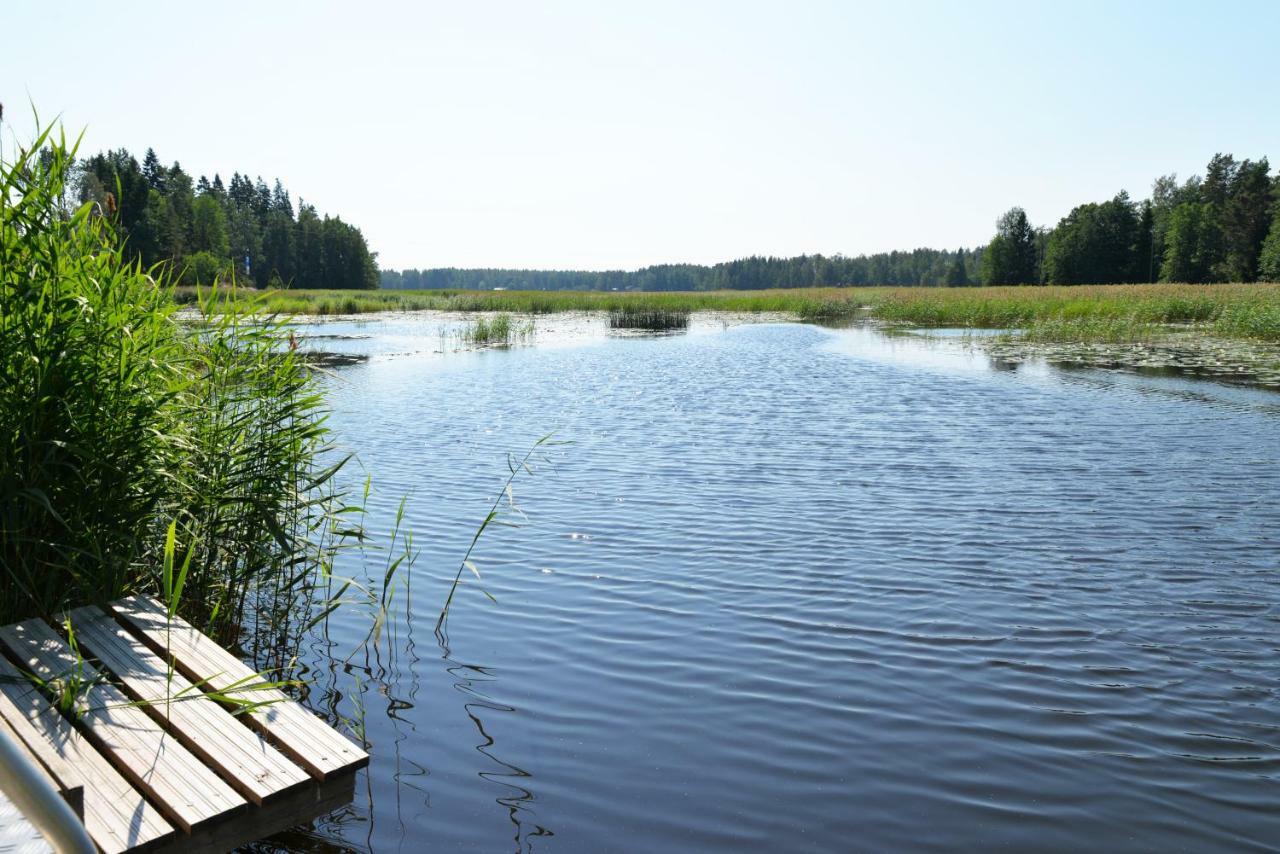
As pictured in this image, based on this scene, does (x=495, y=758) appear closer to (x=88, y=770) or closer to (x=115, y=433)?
(x=88, y=770)

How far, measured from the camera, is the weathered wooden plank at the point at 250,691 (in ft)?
10.2

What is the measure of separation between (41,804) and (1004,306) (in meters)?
39.1

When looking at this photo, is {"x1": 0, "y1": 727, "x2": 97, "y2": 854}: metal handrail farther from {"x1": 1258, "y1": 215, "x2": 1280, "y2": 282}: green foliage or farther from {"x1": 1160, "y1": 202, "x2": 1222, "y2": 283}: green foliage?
{"x1": 1160, "y1": 202, "x2": 1222, "y2": 283}: green foliage

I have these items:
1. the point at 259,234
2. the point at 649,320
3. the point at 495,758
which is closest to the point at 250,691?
the point at 495,758

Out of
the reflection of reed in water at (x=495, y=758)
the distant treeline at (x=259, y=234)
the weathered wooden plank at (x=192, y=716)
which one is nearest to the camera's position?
the weathered wooden plank at (x=192, y=716)

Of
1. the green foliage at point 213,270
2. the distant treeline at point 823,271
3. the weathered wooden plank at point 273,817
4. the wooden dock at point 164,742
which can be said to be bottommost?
the weathered wooden plank at point 273,817

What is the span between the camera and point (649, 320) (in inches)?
1698

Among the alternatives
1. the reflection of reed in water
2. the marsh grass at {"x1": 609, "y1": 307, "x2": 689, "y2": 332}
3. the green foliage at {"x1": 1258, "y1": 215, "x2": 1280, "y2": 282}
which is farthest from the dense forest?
the reflection of reed in water

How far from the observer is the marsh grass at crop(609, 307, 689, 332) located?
41.5 metres

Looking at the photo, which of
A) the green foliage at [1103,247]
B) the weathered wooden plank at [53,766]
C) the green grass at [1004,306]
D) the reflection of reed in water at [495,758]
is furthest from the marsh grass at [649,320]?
the green foliage at [1103,247]

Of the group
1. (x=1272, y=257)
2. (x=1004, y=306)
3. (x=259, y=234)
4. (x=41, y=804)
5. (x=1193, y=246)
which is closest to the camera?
(x=41, y=804)

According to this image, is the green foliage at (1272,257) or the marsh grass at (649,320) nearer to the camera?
the marsh grass at (649,320)

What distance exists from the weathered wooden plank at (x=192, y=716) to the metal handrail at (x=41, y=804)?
1.85 m

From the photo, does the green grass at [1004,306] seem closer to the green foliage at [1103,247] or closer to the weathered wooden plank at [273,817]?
the weathered wooden plank at [273,817]
